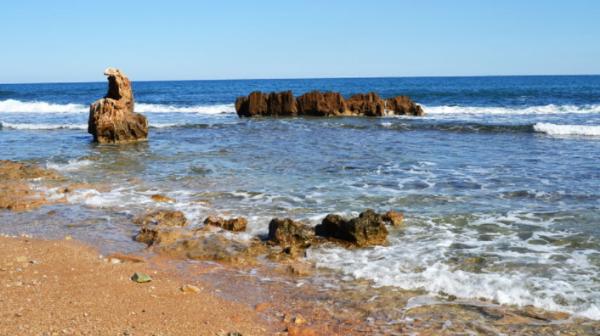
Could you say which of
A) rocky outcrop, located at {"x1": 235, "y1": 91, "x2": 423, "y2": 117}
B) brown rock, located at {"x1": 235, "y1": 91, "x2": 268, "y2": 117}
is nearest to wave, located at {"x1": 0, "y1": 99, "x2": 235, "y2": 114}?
brown rock, located at {"x1": 235, "y1": 91, "x2": 268, "y2": 117}

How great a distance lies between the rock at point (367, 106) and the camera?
30.3 meters

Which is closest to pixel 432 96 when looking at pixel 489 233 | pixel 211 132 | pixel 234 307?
pixel 211 132

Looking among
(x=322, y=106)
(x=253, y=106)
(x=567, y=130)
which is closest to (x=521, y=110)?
(x=322, y=106)

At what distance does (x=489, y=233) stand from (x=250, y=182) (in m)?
5.21

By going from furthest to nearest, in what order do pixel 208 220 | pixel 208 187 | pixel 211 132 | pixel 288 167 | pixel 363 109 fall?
pixel 363 109
pixel 211 132
pixel 288 167
pixel 208 187
pixel 208 220

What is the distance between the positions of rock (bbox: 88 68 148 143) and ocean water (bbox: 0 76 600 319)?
0.84m

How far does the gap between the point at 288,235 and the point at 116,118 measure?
44.5 ft

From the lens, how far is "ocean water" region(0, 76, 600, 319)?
607 cm

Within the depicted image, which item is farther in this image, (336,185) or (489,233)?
(336,185)

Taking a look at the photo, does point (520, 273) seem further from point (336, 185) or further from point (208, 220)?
point (336, 185)

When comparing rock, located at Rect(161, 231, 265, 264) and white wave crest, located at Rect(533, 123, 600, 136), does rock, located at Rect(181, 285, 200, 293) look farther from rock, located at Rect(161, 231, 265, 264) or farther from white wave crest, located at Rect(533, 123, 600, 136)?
white wave crest, located at Rect(533, 123, 600, 136)

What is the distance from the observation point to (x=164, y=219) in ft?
26.8

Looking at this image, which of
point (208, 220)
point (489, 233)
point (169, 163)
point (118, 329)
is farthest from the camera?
point (169, 163)

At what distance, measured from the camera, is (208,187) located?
1083 cm
